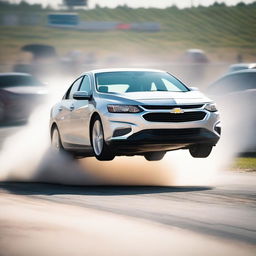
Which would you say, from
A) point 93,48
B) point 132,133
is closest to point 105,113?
point 132,133

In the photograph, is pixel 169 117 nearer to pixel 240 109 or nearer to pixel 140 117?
pixel 140 117

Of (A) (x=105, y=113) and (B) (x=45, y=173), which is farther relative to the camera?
(B) (x=45, y=173)

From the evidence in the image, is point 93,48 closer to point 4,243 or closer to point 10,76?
point 10,76

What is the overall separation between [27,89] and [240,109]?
947cm

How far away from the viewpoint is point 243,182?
503 inches

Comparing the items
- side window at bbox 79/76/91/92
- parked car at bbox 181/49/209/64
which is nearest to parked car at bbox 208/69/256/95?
side window at bbox 79/76/91/92

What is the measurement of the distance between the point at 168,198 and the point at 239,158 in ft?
24.1

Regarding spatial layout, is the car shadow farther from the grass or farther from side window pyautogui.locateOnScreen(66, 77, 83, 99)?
the grass

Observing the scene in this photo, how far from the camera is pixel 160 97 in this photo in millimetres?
12000

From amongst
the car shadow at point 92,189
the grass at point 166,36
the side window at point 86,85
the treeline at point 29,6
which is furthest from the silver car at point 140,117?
the treeline at point 29,6

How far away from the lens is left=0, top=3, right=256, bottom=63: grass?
7996 cm

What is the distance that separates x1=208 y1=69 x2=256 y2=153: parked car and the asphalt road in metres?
6.51

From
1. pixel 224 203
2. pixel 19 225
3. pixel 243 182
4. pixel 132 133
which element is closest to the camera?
pixel 19 225

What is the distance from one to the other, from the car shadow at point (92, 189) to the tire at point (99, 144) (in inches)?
17.1
